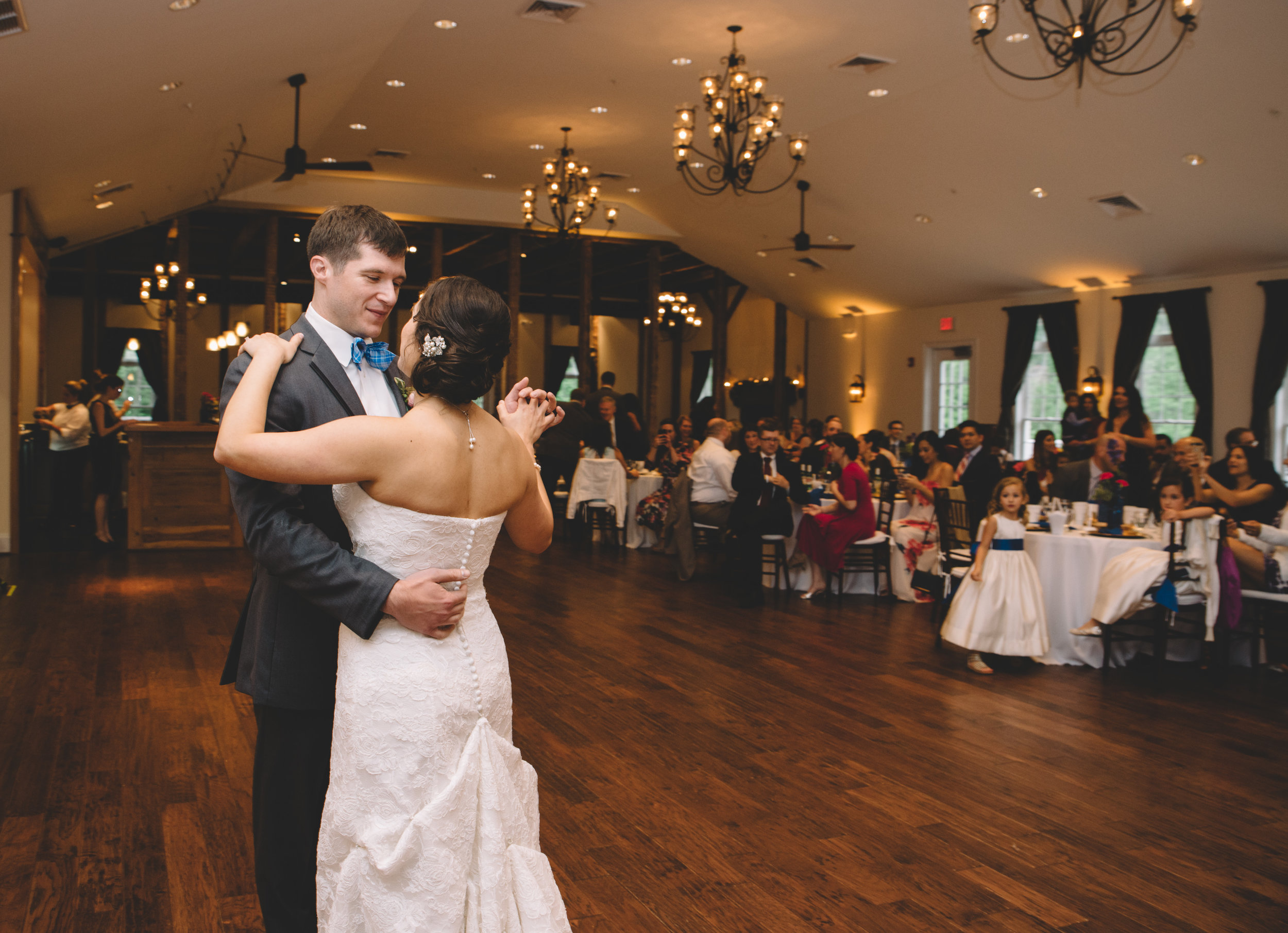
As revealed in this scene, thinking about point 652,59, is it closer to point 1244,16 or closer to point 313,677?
point 1244,16

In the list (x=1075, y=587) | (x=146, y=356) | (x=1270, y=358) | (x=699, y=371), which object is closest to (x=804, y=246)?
(x=1270, y=358)

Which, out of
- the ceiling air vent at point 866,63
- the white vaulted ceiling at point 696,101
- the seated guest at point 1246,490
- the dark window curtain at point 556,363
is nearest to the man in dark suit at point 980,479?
the seated guest at point 1246,490

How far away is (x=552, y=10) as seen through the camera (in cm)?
725

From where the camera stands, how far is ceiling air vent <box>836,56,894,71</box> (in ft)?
27.4

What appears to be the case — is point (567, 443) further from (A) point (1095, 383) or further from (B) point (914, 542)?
(A) point (1095, 383)

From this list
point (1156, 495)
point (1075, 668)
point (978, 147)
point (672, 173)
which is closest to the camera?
point (1075, 668)

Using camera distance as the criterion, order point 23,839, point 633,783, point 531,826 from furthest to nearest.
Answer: point 633,783 → point 23,839 → point 531,826

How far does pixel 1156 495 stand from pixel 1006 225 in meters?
5.66

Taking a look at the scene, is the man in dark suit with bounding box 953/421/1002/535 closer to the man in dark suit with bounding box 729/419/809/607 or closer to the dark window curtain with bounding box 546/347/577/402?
the man in dark suit with bounding box 729/419/809/607

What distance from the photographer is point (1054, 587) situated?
5562 millimetres

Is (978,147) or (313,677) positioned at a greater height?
(978,147)

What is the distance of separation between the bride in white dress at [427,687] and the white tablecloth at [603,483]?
307 inches

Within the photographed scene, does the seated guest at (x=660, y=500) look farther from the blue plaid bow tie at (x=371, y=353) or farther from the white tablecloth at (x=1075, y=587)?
the blue plaid bow tie at (x=371, y=353)

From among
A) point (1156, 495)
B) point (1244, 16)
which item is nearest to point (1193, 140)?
point (1244, 16)
